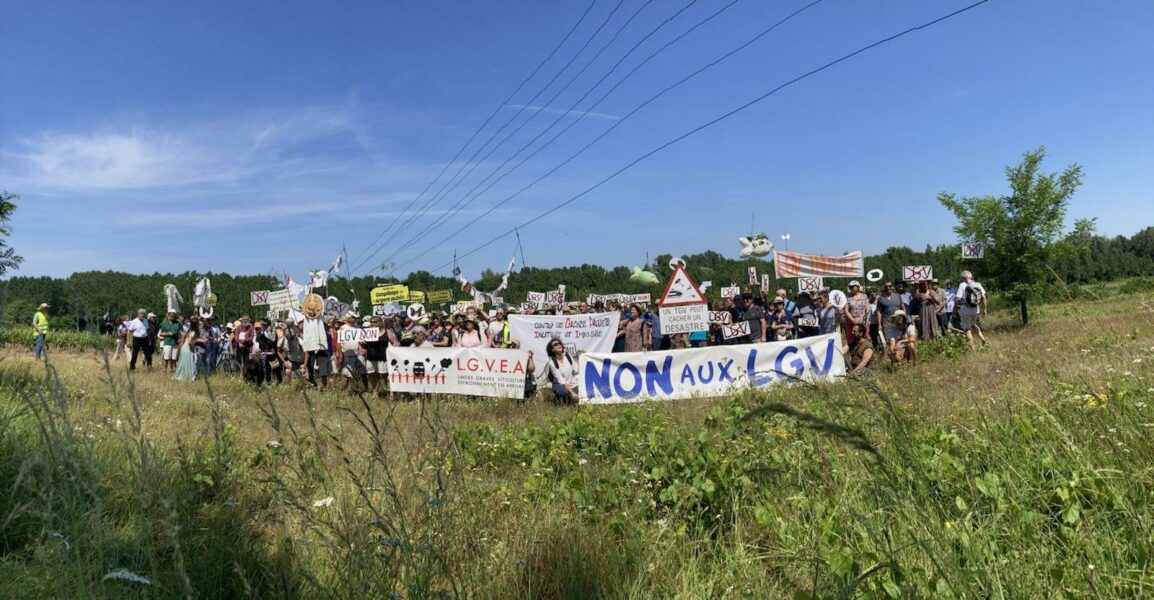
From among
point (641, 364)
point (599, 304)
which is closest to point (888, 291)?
point (641, 364)

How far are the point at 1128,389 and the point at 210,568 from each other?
5.95m

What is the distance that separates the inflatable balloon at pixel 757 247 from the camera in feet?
68.9

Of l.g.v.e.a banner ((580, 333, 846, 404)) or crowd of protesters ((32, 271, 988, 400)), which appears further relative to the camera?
crowd of protesters ((32, 271, 988, 400))

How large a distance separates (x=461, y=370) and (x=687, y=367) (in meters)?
4.92

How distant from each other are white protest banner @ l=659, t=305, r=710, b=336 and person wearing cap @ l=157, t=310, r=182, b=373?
1391cm

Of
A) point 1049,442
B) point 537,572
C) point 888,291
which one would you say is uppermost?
point 888,291

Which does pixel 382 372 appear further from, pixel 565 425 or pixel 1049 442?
pixel 1049 442

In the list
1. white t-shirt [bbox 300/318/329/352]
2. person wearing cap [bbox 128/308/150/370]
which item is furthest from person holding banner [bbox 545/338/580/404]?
person wearing cap [bbox 128/308/150/370]

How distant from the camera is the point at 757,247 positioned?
21.2 meters

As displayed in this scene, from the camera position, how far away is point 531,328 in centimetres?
1578

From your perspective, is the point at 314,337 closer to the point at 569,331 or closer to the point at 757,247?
the point at 569,331

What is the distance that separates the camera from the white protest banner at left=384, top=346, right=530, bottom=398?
528 inches

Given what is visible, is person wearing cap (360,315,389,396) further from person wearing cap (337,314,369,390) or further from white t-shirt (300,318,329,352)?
white t-shirt (300,318,329,352)

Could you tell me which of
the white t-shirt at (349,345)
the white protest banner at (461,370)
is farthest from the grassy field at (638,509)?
the white t-shirt at (349,345)
